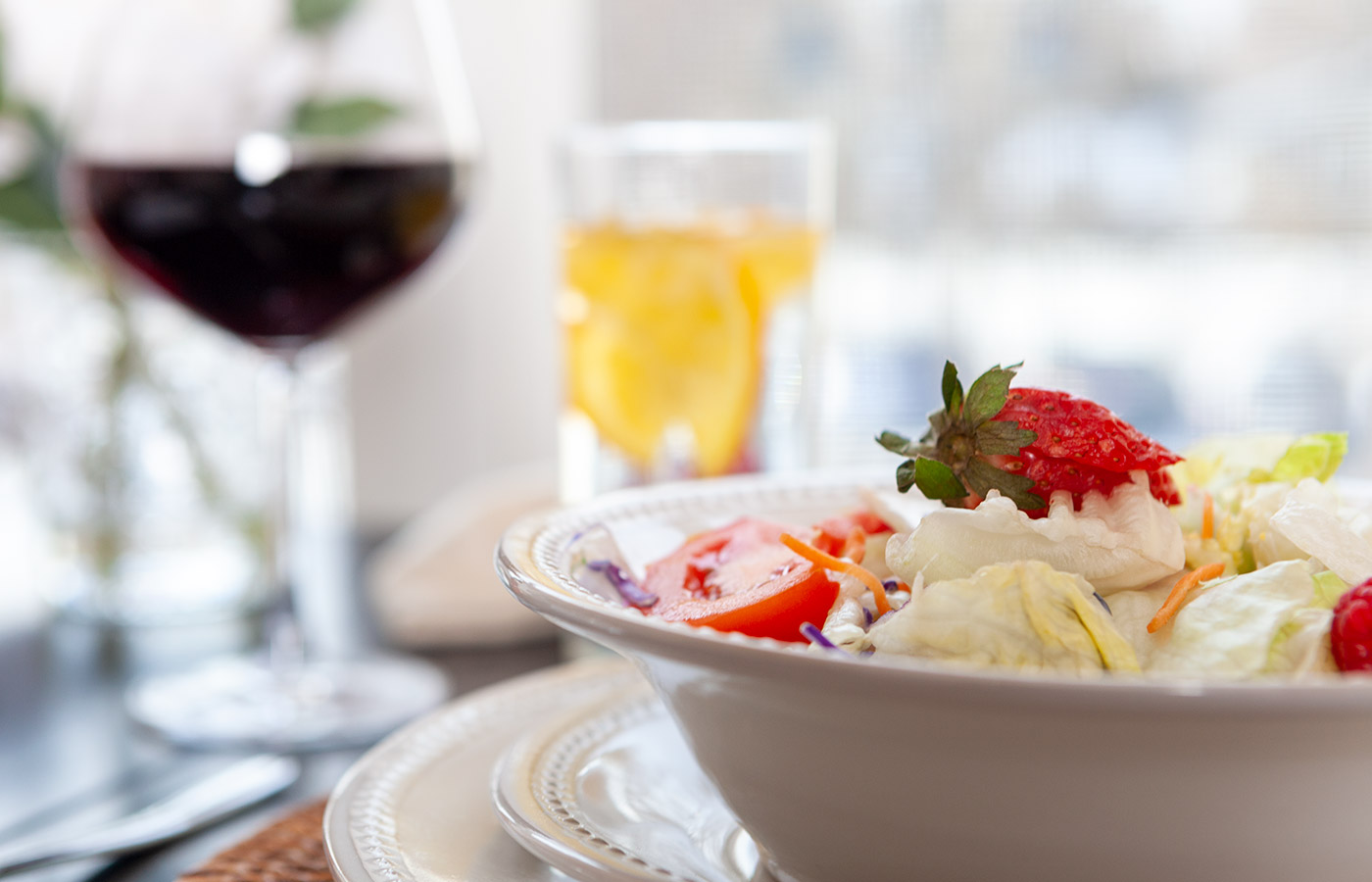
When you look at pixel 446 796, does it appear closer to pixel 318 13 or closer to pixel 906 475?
pixel 906 475

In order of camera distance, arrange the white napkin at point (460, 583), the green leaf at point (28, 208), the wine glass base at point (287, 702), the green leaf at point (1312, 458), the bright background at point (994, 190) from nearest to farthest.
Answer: the green leaf at point (1312, 458)
the wine glass base at point (287, 702)
the white napkin at point (460, 583)
the green leaf at point (28, 208)
the bright background at point (994, 190)

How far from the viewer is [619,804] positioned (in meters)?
0.62

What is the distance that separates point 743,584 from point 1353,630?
0.24 m

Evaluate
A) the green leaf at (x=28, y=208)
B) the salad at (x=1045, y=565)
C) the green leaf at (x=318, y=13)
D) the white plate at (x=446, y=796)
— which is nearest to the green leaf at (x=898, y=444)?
the salad at (x=1045, y=565)

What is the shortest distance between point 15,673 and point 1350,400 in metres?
1.88

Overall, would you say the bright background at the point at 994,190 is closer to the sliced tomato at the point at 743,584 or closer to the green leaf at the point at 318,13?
the green leaf at the point at 318,13

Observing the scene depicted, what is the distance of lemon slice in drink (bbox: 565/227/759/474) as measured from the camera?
3.84 ft

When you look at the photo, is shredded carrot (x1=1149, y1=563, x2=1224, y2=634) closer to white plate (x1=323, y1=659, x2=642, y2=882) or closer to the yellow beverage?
white plate (x1=323, y1=659, x2=642, y2=882)

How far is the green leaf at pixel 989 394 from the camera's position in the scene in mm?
591

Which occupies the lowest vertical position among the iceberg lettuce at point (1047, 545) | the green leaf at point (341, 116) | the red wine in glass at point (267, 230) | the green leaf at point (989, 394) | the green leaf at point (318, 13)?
the iceberg lettuce at point (1047, 545)

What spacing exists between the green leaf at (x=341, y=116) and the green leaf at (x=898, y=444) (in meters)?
0.68

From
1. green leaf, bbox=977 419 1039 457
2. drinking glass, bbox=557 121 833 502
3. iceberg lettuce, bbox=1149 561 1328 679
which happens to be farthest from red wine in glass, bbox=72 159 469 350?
iceberg lettuce, bbox=1149 561 1328 679

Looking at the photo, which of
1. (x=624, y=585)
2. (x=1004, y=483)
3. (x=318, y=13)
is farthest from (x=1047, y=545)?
(x=318, y=13)

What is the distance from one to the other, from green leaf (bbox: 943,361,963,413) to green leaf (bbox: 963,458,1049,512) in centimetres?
3
